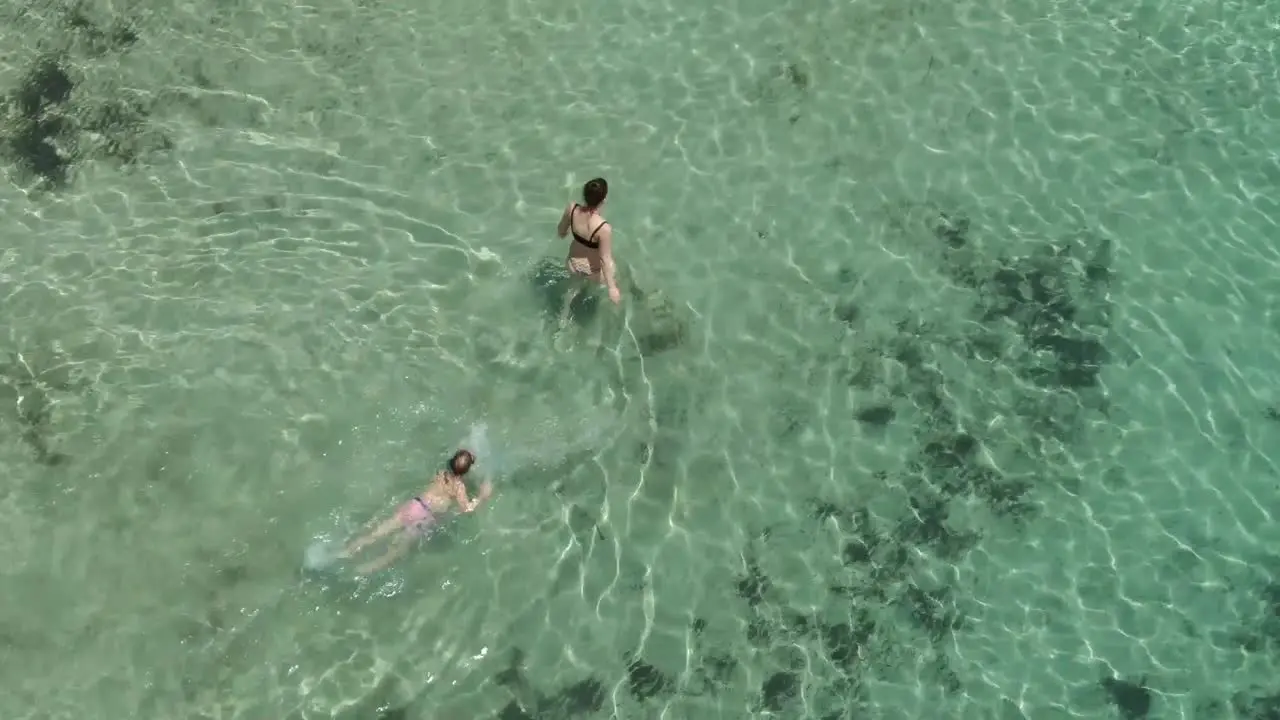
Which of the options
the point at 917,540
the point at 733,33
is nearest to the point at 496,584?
the point at 917,540

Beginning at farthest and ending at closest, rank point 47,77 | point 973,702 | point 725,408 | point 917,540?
point 47,77, point 725,408, point 917,540, point 973,702

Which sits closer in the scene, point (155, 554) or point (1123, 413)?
point (155, 554)

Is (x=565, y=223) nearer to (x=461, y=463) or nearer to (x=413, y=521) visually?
(x=461, y=463)

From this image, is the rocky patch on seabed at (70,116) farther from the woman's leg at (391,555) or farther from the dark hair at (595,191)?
the woman's leg at (391,555)

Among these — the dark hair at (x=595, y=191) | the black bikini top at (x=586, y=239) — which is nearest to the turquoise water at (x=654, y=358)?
the black bikini top at (x=586, y=239)

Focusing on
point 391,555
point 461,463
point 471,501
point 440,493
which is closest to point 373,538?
point 391,555

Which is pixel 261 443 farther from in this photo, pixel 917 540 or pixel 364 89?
pixel 917 540
